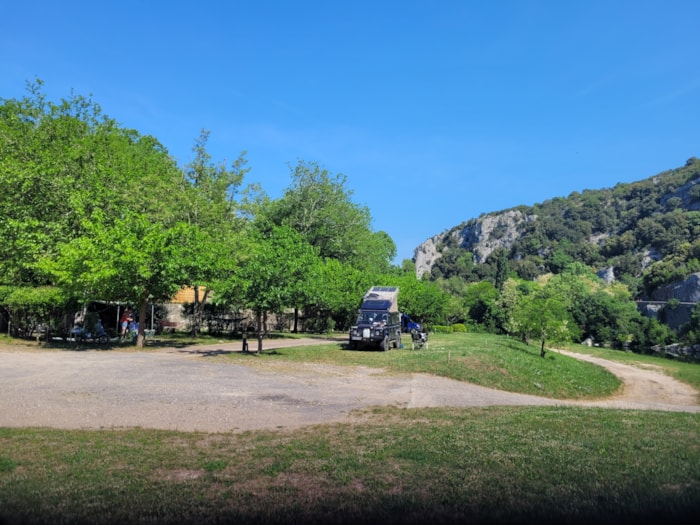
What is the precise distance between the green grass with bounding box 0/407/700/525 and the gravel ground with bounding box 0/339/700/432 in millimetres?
1358

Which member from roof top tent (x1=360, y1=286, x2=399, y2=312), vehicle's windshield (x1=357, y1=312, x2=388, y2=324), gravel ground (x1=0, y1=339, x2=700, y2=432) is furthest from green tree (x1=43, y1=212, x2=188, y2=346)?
roof top tent (x1=360, y1=286, x2=399, y2=312)

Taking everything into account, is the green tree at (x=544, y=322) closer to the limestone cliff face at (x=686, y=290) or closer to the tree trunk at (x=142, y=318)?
the tree trunk at (x=142, y=318)

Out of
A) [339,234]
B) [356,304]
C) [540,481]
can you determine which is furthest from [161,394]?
[339,234]

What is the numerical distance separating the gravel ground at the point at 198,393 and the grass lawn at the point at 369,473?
52.4 inches

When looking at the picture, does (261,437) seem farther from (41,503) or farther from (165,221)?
(165,221)

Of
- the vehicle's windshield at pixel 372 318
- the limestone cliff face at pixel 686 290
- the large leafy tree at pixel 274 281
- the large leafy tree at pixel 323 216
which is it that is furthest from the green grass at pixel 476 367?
the limestone cliff face at pixel 686 290

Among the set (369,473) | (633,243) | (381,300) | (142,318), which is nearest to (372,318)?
(381,300)

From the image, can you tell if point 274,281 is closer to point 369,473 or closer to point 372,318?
point 372,318

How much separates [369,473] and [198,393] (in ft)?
26.5

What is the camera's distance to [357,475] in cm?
632

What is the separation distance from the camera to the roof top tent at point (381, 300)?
31047 millimetres

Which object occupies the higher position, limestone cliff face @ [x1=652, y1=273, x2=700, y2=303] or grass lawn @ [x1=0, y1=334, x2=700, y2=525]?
limestone cliff face @ [x1=652, y1=273, x2=700, y2=303]

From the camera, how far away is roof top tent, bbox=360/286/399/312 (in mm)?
31047

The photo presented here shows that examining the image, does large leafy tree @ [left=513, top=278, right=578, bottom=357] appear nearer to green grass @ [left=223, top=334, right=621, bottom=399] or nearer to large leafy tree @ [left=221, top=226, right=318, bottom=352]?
green grass @ [left=223, top=334, right=621, bottom=399]
